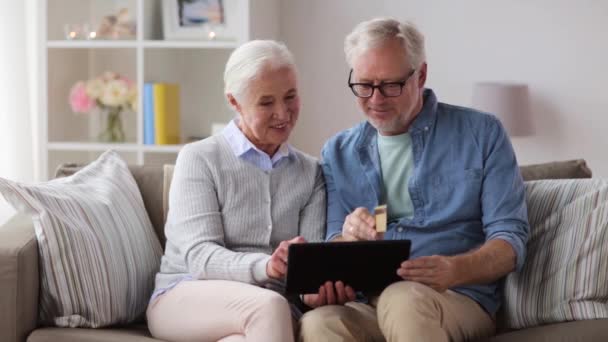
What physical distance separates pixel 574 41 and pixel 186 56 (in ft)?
5.75

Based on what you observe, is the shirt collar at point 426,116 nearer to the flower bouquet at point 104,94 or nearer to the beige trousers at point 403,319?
the beige trousers at point 403,319

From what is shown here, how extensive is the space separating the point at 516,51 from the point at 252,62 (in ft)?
7.29

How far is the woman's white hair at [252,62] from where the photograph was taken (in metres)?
2.66

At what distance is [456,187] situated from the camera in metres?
2.70

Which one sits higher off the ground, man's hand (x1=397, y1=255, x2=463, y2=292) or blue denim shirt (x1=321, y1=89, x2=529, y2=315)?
blue denim shirt (x1=321, y1=89, x2=529, y2=315)

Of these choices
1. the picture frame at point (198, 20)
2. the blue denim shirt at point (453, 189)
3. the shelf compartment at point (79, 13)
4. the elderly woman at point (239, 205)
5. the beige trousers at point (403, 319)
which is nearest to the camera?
the beige trousers at point (403, 319)

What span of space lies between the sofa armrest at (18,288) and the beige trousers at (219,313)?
12.0 inches

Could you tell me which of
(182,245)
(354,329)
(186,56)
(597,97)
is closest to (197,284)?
(182,245)

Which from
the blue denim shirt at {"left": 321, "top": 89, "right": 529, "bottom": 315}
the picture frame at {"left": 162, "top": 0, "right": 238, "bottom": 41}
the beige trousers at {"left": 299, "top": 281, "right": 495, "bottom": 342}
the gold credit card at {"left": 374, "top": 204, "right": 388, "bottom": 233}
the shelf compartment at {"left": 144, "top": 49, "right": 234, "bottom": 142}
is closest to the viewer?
the beige trousers at {"left": 299, "top": 281, "right": 495, "bottom": 342}

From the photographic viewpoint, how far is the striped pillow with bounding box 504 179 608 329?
2.63 m

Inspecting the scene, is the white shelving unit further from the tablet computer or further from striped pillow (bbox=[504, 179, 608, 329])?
the tablet computer

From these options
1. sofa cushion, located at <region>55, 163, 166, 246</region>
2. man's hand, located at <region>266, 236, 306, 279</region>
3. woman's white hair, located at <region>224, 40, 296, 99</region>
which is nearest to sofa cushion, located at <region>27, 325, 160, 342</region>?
man's hand, located at <region>266, 236, 306, 279</region>

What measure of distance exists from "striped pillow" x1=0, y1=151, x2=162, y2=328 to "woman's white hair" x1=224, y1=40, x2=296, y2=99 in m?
0.49

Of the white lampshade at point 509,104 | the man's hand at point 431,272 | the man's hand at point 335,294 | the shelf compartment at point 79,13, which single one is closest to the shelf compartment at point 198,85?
the shelf compartment at point 79,13
